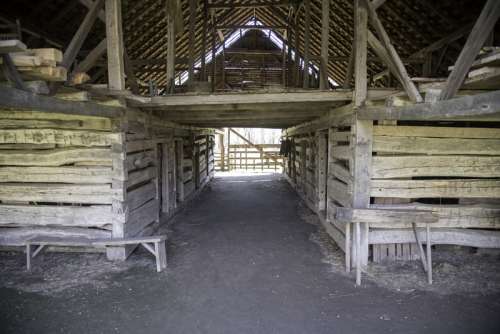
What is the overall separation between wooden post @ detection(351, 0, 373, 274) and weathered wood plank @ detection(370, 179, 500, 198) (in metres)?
0.51

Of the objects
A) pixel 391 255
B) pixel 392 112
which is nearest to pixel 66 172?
pixel 392 112

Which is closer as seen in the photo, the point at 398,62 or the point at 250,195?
the point at 398,62

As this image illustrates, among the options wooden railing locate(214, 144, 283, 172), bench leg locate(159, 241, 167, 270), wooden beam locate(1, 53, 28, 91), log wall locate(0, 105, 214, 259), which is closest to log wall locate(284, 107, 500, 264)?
bench leg locate(159, 241, 167, 270)

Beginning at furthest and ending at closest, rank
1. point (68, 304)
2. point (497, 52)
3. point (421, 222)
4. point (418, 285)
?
point (421, 222)
point (418, 285)
point (68, 304)
point (497, 52)

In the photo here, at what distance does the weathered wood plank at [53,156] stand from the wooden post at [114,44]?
126cm

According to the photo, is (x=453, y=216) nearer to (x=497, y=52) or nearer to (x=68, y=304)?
(x=497, y=52)

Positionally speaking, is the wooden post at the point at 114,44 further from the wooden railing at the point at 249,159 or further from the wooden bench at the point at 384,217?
the wooden railing at the point at 249,159

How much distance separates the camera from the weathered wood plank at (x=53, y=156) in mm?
5930

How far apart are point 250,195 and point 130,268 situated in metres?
7.67

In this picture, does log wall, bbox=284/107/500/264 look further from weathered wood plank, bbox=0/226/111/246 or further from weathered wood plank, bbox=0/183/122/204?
weathered wood plank, bbox=0/226/111/246

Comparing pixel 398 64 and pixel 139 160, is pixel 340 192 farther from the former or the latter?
pixel 139 160

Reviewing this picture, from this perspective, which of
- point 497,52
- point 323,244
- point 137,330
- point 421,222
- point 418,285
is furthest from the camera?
point 323,244

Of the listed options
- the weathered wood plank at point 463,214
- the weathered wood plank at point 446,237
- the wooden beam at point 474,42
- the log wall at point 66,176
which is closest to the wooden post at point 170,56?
the log wall at point 66,176

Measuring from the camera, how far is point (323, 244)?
7.06 meters
